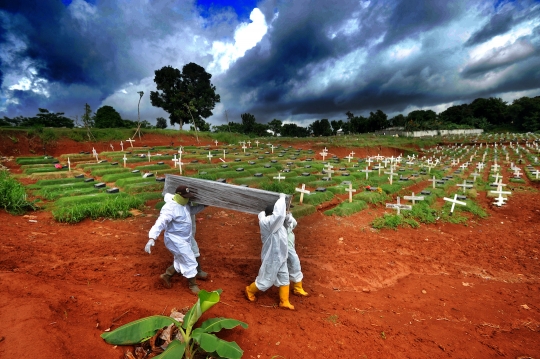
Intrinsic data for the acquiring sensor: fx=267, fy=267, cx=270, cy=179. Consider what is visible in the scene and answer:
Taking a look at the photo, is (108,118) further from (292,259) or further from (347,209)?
(292,259)

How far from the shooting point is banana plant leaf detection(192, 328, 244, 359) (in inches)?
106

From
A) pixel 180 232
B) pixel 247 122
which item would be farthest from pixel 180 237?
pixel 247 122

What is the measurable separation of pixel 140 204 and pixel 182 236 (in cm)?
625

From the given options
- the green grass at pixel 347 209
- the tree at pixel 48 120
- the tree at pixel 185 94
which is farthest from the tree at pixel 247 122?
the green grass at pixel 347 209

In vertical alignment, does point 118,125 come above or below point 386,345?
above

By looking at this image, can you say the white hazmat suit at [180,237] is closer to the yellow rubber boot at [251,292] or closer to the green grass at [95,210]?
the yellow rubber boot at [251,292]

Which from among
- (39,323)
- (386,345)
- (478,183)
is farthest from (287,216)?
(478,183)

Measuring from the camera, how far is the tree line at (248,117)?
141 feet

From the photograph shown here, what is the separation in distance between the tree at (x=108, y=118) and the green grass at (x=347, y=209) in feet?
168

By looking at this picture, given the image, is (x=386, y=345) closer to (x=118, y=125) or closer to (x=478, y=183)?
(x=478, y=183)

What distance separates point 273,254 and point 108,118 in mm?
57076

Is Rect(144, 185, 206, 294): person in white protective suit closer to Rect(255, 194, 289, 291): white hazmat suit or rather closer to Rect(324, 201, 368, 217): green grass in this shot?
Rect(255, 194, 289, 291): white hazmat suit

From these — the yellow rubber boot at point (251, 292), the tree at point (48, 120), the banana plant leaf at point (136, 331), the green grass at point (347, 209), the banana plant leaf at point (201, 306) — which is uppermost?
the tree at point (48, 120)

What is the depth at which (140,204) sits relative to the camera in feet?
32.6
